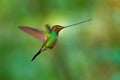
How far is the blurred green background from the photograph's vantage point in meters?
2.03

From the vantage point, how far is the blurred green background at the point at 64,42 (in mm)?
2027

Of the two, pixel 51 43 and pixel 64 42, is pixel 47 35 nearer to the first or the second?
pixel 51 43

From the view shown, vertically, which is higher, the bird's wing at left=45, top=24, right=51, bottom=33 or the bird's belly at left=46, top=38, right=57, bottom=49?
the bird's wing at left=45, top=24, right=51, bottom=33

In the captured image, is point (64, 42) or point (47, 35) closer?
point (47, 35)

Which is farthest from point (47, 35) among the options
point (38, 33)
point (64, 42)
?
point (64, 42)

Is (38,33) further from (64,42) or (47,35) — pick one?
(64,42)

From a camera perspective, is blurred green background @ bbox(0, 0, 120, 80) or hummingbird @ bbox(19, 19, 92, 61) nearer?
hummingbird @ bbox(19, 19, 92, 61)

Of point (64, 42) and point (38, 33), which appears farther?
point (64, 42)

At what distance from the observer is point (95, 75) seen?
6.70 feet

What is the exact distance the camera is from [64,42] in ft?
6.72

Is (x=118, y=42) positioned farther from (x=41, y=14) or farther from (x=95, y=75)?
(x=41, y=14)

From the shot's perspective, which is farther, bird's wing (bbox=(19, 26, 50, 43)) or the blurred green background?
the blurred green background

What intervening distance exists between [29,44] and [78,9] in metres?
0.22

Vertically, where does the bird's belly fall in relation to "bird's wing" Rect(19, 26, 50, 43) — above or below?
below
